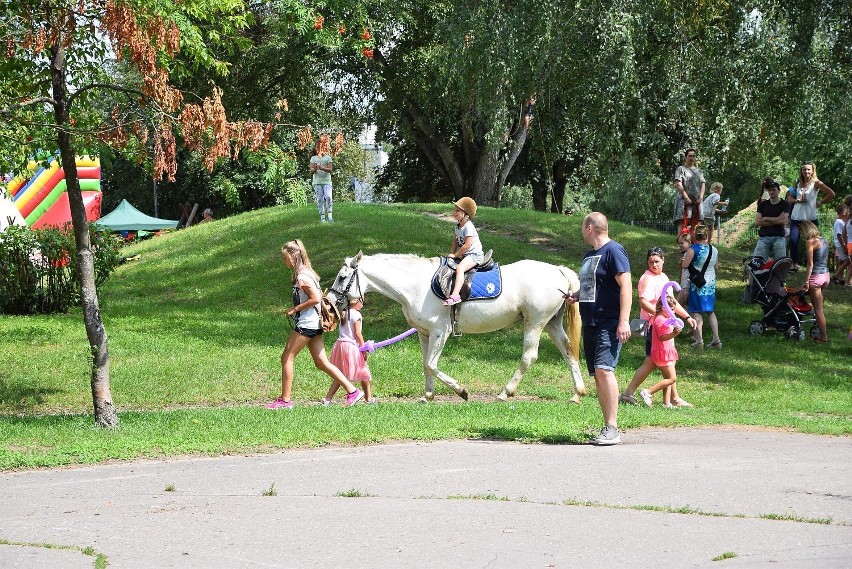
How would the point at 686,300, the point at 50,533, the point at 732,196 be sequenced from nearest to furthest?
the point at 50,533, the point at 686,300, the point at 732,196

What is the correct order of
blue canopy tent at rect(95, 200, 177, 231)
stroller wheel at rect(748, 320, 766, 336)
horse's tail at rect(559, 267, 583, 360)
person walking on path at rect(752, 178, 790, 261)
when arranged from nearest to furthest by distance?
horse's tail at rect(559, 267, 583, 360), stroller wheel at rect(748, 320, 766, 336), person walking on path at rect(752, 178, 790, 261), blue canopy tent at rect(95, 200, 177, 231)

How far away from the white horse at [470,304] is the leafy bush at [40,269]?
992cm

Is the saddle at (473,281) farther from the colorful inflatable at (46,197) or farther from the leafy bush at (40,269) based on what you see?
the colorful inflatable at (46,197)

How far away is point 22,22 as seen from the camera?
12.1 metres

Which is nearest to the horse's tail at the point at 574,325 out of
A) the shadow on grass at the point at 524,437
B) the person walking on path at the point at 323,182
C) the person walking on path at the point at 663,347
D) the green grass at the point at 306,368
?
the green grass at the point at 306,368

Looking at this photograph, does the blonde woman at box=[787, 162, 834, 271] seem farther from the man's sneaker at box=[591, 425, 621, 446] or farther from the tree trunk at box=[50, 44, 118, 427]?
the tree trunk at box=[50, 44, 118, 427]

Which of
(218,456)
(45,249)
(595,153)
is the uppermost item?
(595,153)

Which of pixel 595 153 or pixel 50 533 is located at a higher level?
pixel 595 153

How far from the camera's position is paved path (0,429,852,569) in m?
6.44

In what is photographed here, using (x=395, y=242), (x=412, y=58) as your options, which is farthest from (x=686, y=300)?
(x=412, y=58)

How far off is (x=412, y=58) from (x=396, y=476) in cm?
2677

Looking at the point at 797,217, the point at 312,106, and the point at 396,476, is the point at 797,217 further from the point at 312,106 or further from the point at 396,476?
the point at 312,106

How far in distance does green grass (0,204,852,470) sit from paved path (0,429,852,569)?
108 cm

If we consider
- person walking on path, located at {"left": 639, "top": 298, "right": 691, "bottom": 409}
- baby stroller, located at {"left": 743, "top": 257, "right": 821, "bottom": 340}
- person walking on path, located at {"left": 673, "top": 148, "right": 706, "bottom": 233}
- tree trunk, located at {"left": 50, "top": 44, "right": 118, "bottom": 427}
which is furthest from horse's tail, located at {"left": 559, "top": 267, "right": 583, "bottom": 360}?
person walking on path, located at {"left": 673, "top": 148, "right": 706, "bottom": 233}
